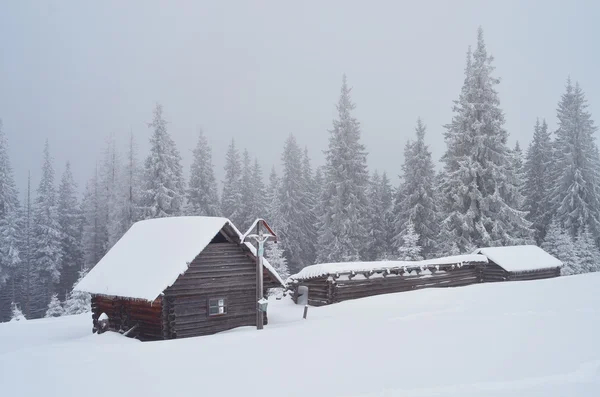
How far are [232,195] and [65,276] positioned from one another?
23067 mm

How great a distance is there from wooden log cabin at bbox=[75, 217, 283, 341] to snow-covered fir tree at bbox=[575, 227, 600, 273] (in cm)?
2936

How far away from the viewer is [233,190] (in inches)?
2092

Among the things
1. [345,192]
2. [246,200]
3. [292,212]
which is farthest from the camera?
[246,200]

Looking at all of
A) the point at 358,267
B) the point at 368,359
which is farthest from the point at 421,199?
the point at 368,359

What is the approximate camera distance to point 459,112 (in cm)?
3722

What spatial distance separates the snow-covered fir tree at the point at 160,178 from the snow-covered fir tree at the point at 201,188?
6300 mm

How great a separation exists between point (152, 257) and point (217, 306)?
363 cm

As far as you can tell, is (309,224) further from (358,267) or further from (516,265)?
(358,267)

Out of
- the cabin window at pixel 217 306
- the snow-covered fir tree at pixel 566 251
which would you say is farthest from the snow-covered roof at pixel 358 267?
the snow-covered fir tree at pixel 566 251

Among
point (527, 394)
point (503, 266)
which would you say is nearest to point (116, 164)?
point (503, 266)

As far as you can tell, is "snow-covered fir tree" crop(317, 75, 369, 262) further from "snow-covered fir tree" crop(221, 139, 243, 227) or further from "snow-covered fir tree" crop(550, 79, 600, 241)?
"snow-covered fir tree" crop(550, 79, 600, 241)

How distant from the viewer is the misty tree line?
35656mm

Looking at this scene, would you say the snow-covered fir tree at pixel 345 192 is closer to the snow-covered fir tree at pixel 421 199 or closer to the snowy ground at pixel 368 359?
the snow-covered fir tree at pixel 421 199

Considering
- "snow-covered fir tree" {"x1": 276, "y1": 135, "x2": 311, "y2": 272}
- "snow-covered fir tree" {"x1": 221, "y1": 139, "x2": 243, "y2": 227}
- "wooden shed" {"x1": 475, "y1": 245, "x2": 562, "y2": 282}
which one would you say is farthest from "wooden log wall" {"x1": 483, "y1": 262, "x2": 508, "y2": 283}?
"snow-covered fir tree" {"x1": 221, "y1": 139, "x2": 243, "y2": 227}
